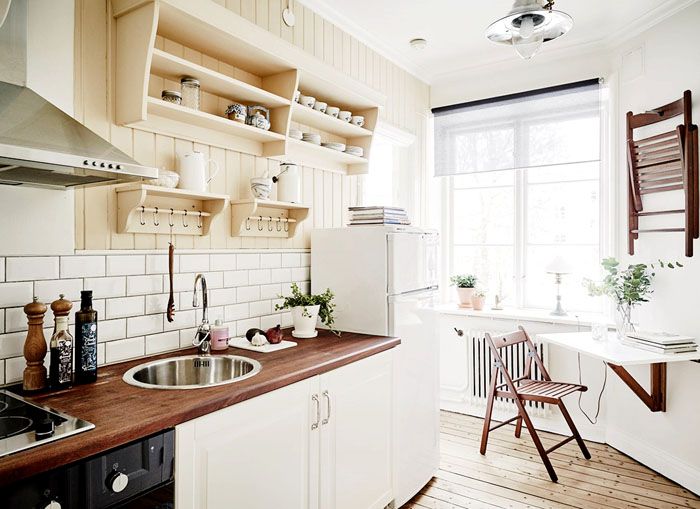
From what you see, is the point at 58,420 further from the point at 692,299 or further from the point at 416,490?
the point at 692,299

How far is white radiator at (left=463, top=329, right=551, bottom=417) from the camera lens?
379cm

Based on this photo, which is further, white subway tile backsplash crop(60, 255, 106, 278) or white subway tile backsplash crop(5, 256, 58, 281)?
white subway tile backsplash crop(60, 255, 106, 278)

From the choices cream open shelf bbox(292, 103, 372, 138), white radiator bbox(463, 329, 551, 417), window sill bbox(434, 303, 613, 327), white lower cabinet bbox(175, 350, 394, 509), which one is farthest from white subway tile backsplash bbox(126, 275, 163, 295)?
white radiator bbox(463, 329, 551, 417)

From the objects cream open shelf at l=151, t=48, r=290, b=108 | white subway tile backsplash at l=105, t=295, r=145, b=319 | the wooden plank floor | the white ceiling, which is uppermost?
the white ceiling

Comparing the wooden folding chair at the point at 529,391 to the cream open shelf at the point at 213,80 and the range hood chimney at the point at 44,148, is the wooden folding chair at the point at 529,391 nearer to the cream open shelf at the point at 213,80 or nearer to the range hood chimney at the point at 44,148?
the cream open shelf at the point at 213,80

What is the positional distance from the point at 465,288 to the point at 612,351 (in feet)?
4.84

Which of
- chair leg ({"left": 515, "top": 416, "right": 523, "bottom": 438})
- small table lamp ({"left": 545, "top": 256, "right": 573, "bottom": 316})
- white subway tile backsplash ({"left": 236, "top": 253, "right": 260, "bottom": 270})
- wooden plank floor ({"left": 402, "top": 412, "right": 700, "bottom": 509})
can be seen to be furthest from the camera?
small table lamp ({"left": 545, "top": 256, "right": 573, "bottom": 316})

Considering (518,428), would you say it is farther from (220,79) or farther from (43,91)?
(43,91)

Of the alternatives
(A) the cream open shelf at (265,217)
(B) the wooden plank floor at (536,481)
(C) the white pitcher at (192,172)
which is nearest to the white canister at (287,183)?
(A) the cream open shelf at (265,217)

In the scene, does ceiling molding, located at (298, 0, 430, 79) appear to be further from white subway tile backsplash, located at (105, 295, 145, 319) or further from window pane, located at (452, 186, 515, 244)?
white subway tile backsplash, located at (105, 295, 145, 319)

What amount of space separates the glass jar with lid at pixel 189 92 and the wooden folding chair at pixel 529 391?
2.39 meters

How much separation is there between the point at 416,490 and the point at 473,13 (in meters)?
3.07

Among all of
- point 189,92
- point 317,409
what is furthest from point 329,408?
point 189,92

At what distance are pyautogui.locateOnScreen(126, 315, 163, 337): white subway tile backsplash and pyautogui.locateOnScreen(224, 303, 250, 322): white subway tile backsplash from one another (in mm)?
405
